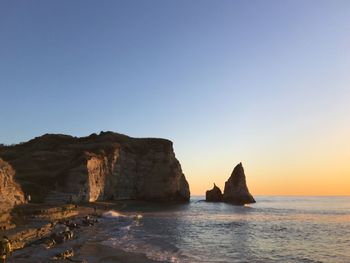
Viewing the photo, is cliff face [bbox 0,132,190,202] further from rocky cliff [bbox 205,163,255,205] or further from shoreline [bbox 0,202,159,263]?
shoreline [bbox 0,202,159,263]

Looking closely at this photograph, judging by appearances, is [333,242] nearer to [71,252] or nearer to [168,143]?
[71,252]

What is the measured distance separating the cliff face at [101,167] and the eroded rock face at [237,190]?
17215 millimetres

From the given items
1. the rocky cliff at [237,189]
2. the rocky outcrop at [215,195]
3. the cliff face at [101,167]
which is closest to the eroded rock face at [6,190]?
the cliff face at [101,167]

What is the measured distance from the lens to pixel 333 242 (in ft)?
140

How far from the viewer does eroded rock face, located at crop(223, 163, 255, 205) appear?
156875 millimetres

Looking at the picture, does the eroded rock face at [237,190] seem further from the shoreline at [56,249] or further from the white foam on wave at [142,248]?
the shoreline at [56,249]

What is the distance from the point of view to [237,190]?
160 m

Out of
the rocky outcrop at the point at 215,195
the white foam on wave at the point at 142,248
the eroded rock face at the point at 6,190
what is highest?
the rocky outcrop at the point at 215,195

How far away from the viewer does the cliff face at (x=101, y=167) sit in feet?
302

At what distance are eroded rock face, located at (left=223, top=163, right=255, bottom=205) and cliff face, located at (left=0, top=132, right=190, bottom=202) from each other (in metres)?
17.2

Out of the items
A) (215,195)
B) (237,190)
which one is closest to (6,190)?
(237,190)

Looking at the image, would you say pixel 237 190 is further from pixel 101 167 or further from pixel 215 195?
pixel 101 167

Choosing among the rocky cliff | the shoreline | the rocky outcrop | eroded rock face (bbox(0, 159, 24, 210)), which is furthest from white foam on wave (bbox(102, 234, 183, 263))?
the rocky outcrop

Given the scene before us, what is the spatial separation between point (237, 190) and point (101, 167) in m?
65.5
